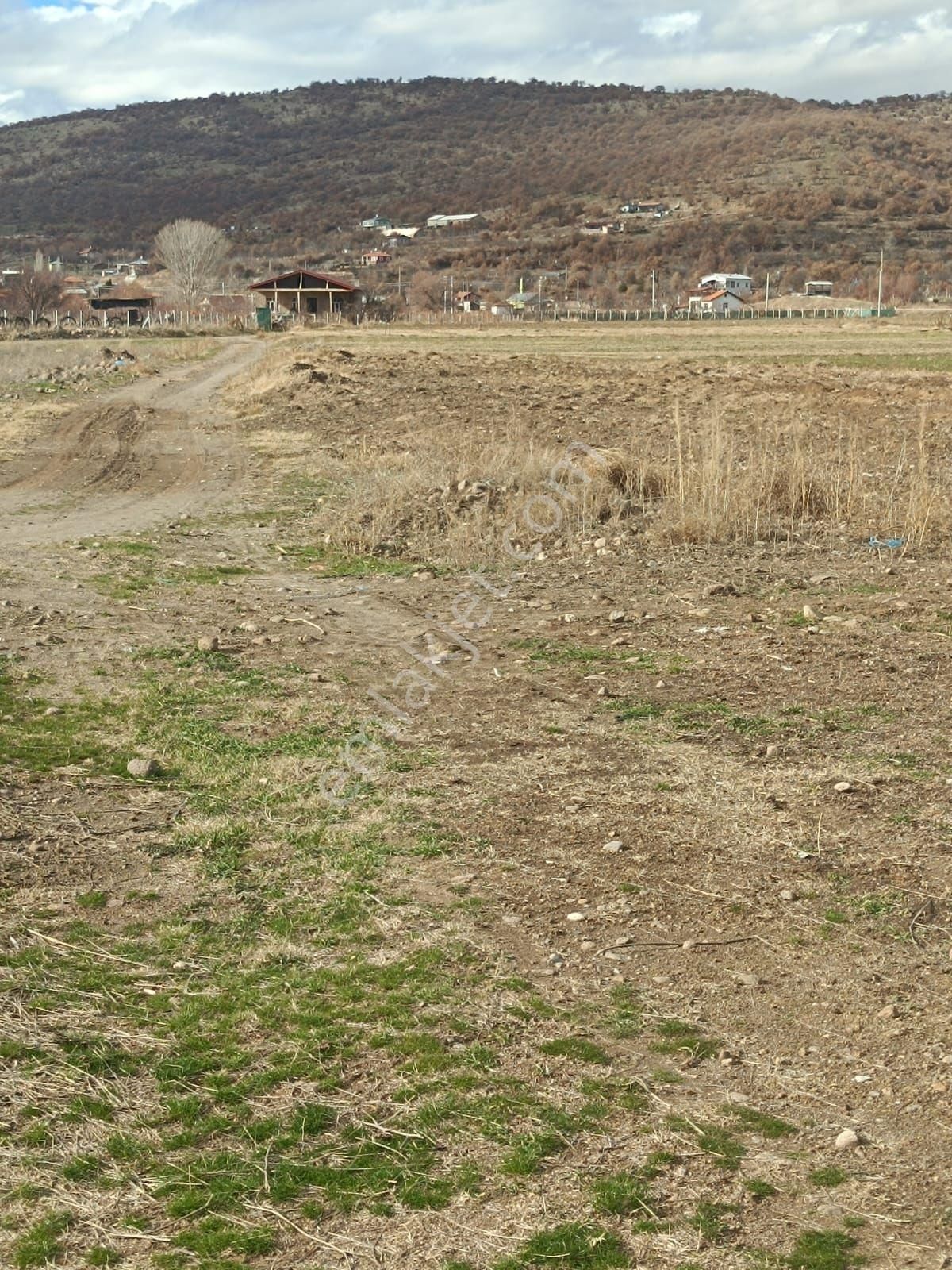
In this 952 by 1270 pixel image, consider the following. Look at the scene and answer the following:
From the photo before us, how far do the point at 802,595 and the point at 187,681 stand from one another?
4614mm

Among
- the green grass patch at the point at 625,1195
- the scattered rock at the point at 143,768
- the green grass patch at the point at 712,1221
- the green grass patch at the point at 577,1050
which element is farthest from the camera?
the scattered rock at the point at 143,768

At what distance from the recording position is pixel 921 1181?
3723 mm

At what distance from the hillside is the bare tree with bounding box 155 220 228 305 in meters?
30.4

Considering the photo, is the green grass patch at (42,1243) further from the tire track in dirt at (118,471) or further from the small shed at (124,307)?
the small shed at (124,307)

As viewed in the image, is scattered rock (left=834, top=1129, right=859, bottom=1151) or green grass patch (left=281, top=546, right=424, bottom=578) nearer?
scattered rock (left=834, top=1129, right=859, bottom=1151)

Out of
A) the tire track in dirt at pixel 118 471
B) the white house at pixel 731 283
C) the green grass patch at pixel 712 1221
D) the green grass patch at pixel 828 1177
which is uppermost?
the white house at pixel 731 283

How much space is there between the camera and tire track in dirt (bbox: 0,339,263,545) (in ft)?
50.5

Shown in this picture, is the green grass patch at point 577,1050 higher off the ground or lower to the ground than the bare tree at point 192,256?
lower

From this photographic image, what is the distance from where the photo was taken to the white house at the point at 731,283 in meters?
95.1

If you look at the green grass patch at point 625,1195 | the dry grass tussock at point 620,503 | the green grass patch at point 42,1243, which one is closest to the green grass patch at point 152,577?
the dry grass tussock at point 620,503

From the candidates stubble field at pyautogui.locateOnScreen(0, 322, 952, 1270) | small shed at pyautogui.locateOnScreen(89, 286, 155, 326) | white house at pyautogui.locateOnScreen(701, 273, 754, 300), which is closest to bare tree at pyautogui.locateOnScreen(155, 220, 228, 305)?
small shed at pyautogui.locateOnScreen(89, 286, 155, 326)

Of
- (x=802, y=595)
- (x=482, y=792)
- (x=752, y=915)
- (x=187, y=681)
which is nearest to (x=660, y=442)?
(x=802, y=595)

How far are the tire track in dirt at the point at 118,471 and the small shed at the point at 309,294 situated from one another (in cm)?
4959

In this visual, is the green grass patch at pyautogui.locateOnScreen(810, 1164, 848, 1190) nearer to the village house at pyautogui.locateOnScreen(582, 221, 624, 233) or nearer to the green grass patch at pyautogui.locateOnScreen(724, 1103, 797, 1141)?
the green grass patch at pyautogui.locateOnScreen(724, 1103, 797, 1141)
